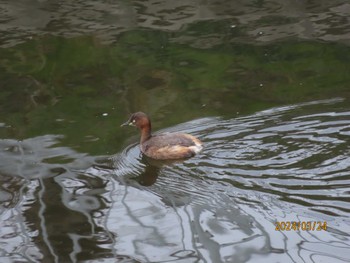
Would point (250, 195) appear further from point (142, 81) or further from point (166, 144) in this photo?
point (142, 81)

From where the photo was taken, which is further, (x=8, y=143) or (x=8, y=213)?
(x=8, y=143)

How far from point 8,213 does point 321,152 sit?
10.6 feet

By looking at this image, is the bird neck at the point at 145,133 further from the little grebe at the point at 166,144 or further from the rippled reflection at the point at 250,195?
the rippled reflection at the point at 250,195

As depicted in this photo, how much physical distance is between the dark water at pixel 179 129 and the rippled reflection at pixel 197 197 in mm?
18

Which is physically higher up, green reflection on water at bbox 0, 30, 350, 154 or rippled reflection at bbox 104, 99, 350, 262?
green reflection on water at bbox 0, 30, 350, 154

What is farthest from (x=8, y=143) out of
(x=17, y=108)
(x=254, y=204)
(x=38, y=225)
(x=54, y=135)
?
(x=254, y=204)

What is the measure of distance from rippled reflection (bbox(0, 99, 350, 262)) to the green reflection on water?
0.65 meters

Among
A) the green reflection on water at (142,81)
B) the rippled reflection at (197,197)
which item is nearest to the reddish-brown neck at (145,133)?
the rippled reflection at (197,197)

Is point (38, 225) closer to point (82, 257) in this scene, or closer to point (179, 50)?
point (82, 257)

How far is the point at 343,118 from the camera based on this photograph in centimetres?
870
